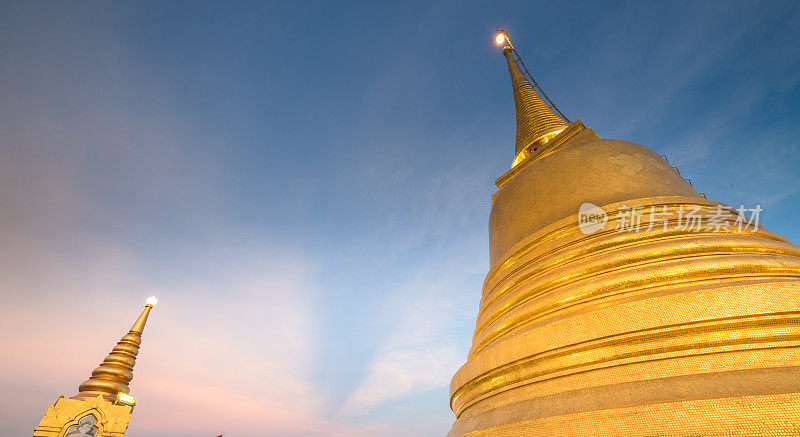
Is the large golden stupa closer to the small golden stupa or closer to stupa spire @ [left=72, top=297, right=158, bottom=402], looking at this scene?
the small golden stupa

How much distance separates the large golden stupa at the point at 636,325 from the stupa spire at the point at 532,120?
12.1 ft

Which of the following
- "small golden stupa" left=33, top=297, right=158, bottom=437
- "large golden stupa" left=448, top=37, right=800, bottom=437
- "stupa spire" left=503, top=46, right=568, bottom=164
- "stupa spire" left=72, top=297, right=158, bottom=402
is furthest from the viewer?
"stupa spire" left=503, top=46, right=568, bottom=164

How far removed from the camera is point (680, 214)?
10.8 ft

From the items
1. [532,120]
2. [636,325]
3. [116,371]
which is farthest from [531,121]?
[116,371]

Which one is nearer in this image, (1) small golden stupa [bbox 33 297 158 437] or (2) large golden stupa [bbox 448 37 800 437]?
(2) large golden stupa [bbox 448 37 800 437]

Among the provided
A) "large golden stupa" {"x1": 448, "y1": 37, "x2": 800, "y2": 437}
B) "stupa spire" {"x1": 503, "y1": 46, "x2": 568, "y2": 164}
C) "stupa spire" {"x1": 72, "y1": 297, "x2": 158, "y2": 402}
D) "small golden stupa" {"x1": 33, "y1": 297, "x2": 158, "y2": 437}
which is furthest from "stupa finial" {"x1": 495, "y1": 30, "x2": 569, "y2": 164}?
"small golden stupa" {"x1": 33, "y1": 297, "x2": 158, "y2": 437}

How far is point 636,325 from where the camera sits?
234 cm

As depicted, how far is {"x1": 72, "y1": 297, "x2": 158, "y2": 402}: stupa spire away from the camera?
6.47 meters

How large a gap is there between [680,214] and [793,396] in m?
2.00

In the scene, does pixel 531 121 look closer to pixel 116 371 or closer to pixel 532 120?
pixel 532 120

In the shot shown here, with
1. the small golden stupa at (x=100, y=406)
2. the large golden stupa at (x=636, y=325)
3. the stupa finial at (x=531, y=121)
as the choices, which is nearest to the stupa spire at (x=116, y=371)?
the small golden stupa at (x=100, y=406)

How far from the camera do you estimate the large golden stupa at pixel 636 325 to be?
186cm

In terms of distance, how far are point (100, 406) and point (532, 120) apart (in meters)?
9.60

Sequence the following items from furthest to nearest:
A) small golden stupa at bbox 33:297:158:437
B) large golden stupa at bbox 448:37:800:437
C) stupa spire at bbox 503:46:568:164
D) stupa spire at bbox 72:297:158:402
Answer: stupa spire at bbox 503:46:568:164
stupa spire at bbox 72:297:158:402
small golden stupa at bbox 33:297:158:437
large golden stupa at bbox 448:37:800:437
